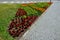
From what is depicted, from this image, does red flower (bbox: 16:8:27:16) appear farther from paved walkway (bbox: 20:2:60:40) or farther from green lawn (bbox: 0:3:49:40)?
paved walkway (bbox: 20:2:60:40)

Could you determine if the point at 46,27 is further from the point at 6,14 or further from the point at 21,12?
the point at 6,14

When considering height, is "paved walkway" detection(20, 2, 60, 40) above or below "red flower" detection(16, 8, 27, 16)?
below

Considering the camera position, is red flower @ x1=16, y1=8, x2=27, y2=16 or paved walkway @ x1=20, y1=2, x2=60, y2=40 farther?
red flower @ x1=16, y1=8, x2=27, y2=16

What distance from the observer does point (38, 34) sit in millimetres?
10328

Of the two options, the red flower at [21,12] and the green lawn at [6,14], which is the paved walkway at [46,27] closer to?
the green lawn at [6,14]

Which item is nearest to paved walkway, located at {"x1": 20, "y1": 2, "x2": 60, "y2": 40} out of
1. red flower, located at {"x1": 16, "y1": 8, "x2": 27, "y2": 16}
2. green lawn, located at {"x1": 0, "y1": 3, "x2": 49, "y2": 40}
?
green lawn, located at {"x1": 0, "y1": 3, "x2": 49, "y2": 40}

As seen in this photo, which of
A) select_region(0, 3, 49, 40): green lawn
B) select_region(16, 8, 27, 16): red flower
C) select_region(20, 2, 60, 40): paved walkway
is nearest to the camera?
select_region(0, 3, 49, 40): green lawn

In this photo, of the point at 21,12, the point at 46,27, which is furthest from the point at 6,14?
the point at 46,27

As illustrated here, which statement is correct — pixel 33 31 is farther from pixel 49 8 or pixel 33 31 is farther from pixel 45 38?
pixel 49 8

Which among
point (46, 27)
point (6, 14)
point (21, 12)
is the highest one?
point (6, 14)

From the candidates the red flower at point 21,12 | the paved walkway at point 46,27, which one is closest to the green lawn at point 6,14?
the red flower at point 21,12

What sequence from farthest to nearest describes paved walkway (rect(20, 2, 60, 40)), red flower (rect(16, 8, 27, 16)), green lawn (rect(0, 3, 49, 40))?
red flower (rect(16, 8, 27, 16))
paved walkway (rect(20, 2, 60, 40))
green lawn (rect(0, 3, 49, 40))

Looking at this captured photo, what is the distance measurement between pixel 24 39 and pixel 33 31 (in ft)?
3.87

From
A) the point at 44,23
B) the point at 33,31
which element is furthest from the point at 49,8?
the point at 33,31
